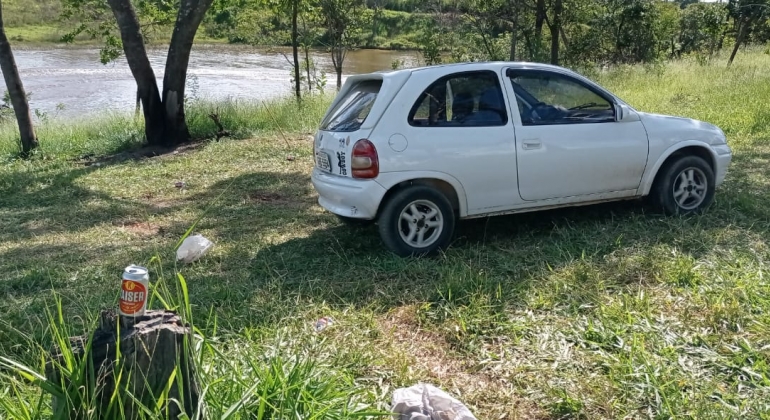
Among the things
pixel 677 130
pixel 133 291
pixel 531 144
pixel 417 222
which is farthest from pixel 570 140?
pixel 133 291

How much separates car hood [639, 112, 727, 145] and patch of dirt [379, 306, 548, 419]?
10.1ft

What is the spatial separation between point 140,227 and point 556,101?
14.7ft

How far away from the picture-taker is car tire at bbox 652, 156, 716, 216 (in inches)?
237

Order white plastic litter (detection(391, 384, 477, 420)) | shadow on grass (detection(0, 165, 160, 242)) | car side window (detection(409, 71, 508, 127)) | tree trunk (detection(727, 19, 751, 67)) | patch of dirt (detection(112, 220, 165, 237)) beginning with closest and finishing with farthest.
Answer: white plastic litter (detection(391, 384, 477, 420)) → car side window (detection(409, 71, 508, 127)) → patch of dirt (detection(112, 220, 165, 237)) → shadow on grass (detection(0, 165, 160, 242)) → tree trunk (detection(727, 19, 751, 67))

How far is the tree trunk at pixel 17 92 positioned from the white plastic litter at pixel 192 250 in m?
6.92

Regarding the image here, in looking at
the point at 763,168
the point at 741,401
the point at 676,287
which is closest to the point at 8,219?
the point at 676,287

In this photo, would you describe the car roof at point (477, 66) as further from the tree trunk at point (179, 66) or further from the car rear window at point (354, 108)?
the tree trunk at point (179, 66)

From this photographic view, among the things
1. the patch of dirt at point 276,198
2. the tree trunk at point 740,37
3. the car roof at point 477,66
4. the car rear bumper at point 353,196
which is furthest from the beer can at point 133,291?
the tree trunk at point 740,37

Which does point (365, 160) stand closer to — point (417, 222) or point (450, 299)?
point (417, 222)

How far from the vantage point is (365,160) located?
5129mm

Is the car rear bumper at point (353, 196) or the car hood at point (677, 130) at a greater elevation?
the car hood at point (677, 130)

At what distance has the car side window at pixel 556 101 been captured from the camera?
18.3 ft

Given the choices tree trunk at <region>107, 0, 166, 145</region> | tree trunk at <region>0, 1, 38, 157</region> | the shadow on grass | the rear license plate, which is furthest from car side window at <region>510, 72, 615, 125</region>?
tree trunk at <region>0, 1, 38, 157</region>

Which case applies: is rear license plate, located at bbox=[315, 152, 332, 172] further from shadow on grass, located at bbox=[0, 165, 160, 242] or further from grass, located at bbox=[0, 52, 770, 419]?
shadow on grass, located at bbox=[0, 165, 160, 242]
